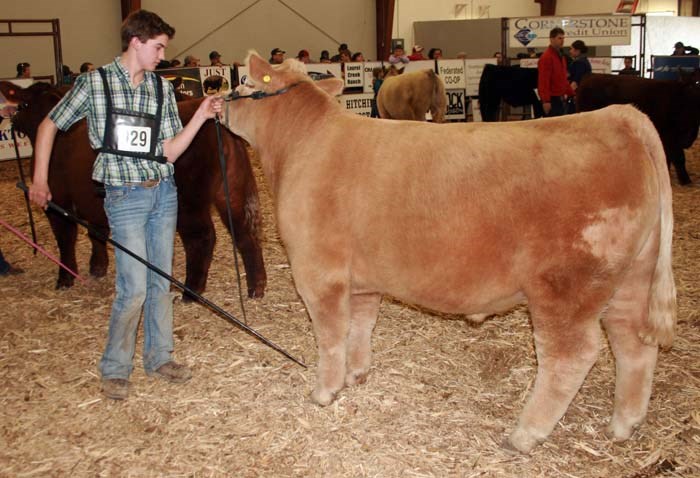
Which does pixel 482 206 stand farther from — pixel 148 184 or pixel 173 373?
pixel 173 373

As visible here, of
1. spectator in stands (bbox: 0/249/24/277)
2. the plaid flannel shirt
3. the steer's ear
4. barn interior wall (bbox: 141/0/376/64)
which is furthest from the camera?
barn interior wall (bbox: 141/0/376/64)

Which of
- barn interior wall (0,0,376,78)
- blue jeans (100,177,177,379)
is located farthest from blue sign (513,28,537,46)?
blue jeans (100,177,177,379)

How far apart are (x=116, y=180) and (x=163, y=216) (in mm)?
317

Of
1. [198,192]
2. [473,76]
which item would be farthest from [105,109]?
[473,76]

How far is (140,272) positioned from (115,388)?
2.33 ft

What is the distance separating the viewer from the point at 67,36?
16.8 m

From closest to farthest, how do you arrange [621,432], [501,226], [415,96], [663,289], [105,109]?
1. [501,226]
2. [663,289]
3. [621,432]
4. [105,109]
5. [415,96]

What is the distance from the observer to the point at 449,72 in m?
17.1

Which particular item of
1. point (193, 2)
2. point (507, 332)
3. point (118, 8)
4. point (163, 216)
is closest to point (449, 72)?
point (193, 2)

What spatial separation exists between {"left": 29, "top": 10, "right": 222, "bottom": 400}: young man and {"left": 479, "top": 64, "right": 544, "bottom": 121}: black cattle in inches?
531

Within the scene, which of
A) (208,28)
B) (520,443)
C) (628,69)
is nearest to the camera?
(520,443)

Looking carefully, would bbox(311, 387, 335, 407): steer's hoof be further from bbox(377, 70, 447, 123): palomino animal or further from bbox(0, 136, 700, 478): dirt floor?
bbox(377, 70, 447, 123): palomino animal

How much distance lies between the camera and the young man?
341 cm

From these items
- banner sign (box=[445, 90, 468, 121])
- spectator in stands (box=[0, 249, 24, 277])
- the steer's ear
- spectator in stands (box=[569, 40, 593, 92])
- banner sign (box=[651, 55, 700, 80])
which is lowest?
spectator in stands (box=[0, 249, 24, 277])
